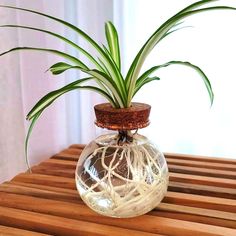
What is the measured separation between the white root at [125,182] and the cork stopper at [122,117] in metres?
0.05

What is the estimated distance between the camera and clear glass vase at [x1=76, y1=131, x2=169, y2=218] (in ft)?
1.96

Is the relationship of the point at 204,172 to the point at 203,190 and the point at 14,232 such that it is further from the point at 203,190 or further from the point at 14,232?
the point at 14,232

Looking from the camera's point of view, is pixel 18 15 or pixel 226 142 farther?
pixel 226 142

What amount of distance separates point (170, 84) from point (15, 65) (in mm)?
600

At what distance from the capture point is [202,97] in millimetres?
1242

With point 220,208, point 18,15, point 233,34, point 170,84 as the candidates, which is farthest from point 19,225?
point 233,34

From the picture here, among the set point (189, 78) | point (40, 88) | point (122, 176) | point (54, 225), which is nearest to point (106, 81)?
point (122, 176)

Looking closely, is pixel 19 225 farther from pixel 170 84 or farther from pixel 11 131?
pixel 170 84

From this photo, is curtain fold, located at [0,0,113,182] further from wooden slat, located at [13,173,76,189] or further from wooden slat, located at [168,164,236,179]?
wooden slat, located at [168,164,236,179]

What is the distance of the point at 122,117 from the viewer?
1.89 ft

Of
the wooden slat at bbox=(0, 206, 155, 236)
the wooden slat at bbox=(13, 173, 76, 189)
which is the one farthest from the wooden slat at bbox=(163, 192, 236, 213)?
the wooden slat at bbox=(13, 173, 76, 189)

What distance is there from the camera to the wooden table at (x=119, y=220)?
565mm

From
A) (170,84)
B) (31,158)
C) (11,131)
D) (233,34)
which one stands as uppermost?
(233,34)

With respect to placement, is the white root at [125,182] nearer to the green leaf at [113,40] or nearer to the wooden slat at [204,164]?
the green leaf at [113,40]
